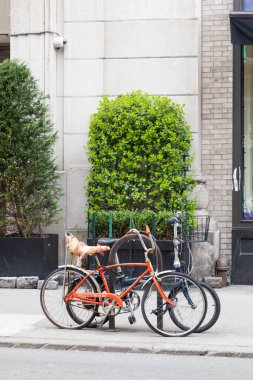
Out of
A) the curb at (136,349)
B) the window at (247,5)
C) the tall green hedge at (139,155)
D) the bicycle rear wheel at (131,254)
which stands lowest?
the curb at (136,349)

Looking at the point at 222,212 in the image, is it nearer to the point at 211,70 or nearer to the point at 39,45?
the point at 211,70

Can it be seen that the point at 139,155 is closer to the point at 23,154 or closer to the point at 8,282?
the point at 23,154

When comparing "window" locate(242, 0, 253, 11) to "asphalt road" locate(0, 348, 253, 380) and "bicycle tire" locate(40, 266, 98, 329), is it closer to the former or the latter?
"bicycle tire" locate(40, 266, 98, 329)

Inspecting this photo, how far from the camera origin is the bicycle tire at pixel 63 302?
29.4 feet

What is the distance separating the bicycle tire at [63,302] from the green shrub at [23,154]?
3.09 meters

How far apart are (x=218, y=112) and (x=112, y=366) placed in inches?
245

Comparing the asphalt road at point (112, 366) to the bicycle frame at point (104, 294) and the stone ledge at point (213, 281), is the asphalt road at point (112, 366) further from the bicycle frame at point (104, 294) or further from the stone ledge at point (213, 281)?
the stone ledge at point (213, 281)

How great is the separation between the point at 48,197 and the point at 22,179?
→ 1.63 feet

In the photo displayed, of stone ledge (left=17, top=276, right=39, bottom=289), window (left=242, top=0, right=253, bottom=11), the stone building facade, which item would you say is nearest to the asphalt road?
stone ledge (left=17, top=276, right=39, bottom=289)

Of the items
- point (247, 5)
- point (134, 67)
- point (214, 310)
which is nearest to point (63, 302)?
point (214, 310)

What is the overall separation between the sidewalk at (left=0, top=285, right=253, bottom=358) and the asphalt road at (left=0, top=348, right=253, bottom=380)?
0.51 feet

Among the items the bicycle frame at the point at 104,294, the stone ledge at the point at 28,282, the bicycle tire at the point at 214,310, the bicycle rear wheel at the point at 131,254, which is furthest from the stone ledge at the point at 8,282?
the bicycle tire at the point at 214,310

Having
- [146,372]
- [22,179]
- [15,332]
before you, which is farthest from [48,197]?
[146,372]

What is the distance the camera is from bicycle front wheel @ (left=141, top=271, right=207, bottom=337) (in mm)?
8594
